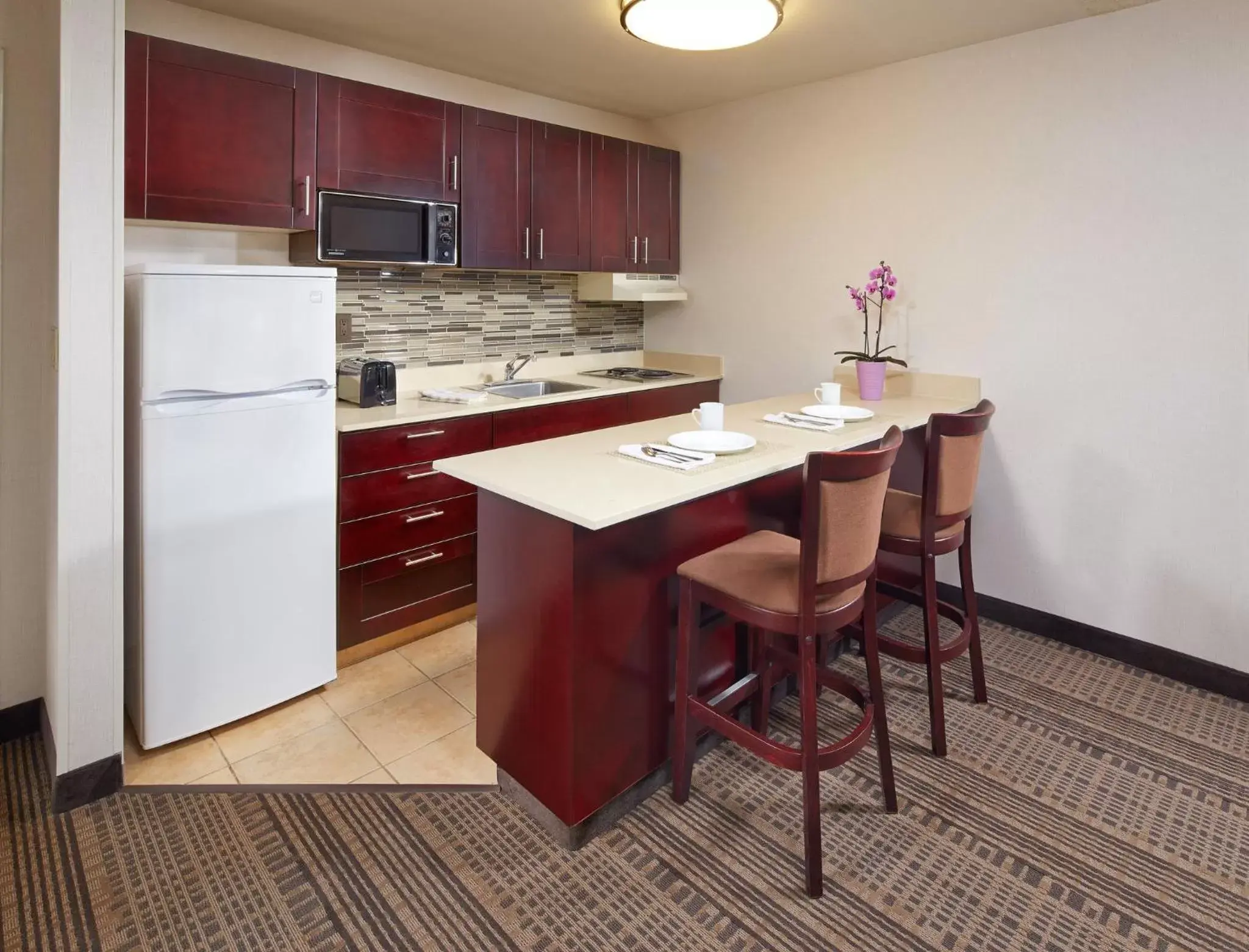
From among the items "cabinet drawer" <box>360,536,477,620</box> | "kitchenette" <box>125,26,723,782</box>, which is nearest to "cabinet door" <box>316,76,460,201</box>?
"kitchenette" <box>125,26,723,782</box>

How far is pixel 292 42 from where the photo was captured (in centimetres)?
310

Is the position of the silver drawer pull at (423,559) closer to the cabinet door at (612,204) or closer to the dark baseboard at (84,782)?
the dark baseboard at (84,782)

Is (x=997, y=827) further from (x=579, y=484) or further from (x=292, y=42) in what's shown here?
(x=292, y=42)

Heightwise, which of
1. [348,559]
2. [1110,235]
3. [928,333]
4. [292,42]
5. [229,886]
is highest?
[292,42]

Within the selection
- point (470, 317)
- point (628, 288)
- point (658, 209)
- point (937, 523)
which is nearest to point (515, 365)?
point (470, 317)

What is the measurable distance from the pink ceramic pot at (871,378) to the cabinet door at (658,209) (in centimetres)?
150

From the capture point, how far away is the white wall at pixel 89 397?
1868 millimetres

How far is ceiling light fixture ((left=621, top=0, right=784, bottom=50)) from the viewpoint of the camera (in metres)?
2.22

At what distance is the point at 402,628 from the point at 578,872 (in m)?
1.56

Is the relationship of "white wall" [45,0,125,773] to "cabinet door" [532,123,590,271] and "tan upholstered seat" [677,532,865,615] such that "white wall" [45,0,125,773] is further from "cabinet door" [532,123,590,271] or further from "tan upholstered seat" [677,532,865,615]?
"cabinet door" [532,123,590,271]

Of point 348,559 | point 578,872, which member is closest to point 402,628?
point 348,559

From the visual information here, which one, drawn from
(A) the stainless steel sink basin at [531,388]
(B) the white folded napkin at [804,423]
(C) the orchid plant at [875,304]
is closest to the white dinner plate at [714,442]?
(B) the white folded napkin at [804,423]

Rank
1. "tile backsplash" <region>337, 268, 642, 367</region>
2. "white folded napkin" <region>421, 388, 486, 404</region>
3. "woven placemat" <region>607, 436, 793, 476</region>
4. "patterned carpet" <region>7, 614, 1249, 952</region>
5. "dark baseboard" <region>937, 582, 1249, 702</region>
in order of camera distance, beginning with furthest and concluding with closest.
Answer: "tile backsplash" <region>337, 268, 642, 367</region> → "white folded napkin" <region>421, 388, 486, 404</region> → "dark baseboard" <region>937, 582, 1249, 702</region> → "woven placemat" <region>607, 436, 793, 476</region> → "patterned carpet" <region>7, 614, 1249, 952</region>

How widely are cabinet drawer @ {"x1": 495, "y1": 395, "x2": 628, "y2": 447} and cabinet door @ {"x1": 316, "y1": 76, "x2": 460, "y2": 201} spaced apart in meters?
1.00
